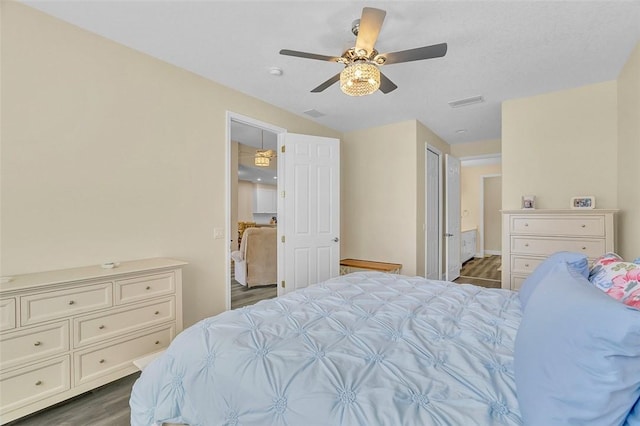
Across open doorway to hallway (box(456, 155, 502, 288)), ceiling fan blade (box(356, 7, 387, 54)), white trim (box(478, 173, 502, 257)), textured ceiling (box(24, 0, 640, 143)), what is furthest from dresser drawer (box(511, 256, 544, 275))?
white trim (box(478, 173, 502, 257))

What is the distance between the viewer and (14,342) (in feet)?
5.57

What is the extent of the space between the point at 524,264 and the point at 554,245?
0.33 m

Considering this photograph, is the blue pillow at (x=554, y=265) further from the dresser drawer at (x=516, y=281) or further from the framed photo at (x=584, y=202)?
the framed photo at (x=584, y=202)

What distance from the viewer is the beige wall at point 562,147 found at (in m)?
3.00

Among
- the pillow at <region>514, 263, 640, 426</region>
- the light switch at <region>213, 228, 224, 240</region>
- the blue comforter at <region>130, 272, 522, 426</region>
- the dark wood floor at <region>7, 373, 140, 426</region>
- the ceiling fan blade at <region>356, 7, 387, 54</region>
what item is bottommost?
the dark wood floor at <region>7, 373, 140, 426</region>

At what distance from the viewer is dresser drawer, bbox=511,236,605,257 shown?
2.72 meters

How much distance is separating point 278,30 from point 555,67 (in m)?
2.57

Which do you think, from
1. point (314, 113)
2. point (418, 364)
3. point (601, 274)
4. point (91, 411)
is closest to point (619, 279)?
point (601, 274)

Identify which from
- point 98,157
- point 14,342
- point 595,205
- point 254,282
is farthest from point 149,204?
point 595,205

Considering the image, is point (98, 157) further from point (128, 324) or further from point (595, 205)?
point (595, 205)

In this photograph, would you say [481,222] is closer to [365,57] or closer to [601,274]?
[601,274]

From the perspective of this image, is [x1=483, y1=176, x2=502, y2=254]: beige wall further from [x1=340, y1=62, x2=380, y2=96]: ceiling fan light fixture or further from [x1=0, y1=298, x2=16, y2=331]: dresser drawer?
[x1=0, y1=298, x2=16, y2=331]: dresser drawer

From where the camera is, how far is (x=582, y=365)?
30.5 inches

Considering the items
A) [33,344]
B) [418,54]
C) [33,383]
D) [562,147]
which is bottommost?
[33,383]
